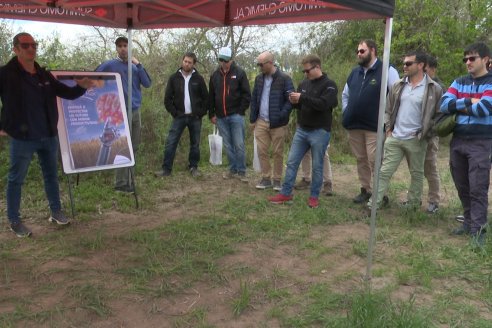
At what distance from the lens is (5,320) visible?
309cm

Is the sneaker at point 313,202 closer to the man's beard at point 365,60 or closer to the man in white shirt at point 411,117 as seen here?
the man in white shirt at point 411,117

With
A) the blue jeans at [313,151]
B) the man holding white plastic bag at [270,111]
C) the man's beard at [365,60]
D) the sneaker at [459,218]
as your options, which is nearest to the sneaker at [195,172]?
the man holding white plastic bag at [270,111]

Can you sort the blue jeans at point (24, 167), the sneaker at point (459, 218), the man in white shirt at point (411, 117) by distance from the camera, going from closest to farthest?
the blue jeans at point (24, 167)
the man in white shirt at point (411, 117)
the sneaker at point (459, 218)

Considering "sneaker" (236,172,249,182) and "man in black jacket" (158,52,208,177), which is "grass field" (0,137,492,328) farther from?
"man in black jacket" (158,52,208,177)

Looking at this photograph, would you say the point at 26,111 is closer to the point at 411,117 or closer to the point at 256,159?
the point at 256,159

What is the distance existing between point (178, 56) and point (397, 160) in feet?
24.5

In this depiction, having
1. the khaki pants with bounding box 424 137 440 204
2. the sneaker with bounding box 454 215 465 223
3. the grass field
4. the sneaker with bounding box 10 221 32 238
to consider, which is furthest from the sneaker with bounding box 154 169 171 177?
the sneaker with bounding box 454 215 465 223

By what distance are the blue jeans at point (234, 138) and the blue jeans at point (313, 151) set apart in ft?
4.92

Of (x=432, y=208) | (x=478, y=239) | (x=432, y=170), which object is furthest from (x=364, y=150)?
(x=478, y=239)

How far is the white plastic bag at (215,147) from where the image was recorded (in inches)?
309

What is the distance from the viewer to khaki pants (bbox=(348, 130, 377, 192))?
5.82 metres

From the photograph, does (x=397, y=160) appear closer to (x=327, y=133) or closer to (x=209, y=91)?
(x=327, y=133)

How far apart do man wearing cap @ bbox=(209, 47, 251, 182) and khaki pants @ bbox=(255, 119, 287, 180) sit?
47cm

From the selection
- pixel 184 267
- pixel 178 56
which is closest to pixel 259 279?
pixel 184 267
